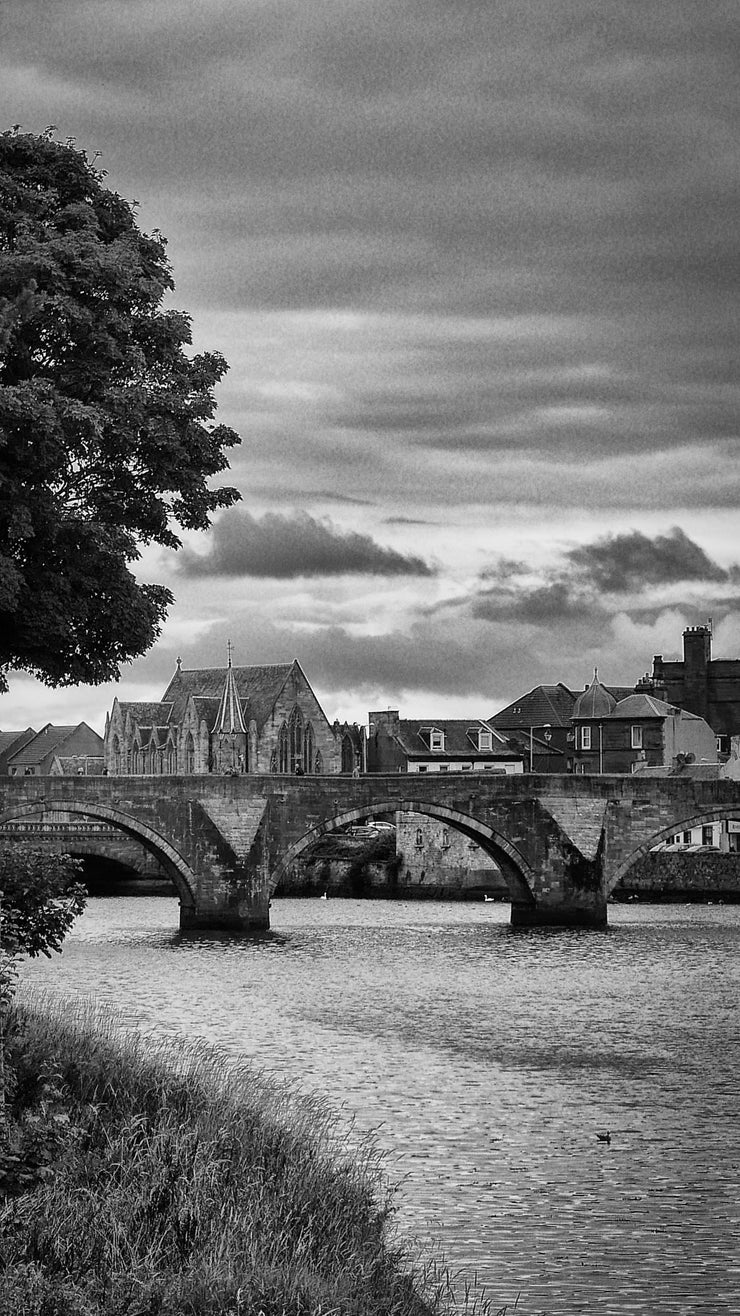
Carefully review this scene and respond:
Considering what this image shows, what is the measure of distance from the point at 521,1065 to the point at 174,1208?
17139 millimetres

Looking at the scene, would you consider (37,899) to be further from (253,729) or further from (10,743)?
(10,743)

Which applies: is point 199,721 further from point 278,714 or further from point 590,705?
point 590,705

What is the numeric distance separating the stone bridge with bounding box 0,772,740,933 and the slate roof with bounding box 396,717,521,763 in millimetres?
49381

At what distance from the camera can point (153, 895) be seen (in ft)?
300

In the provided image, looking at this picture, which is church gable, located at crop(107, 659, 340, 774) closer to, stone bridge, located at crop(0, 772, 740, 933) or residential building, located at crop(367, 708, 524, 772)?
residential building, located at crop(367, 708, 524, 772)

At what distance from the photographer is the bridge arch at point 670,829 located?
67.6m

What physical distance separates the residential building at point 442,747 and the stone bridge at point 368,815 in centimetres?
4877

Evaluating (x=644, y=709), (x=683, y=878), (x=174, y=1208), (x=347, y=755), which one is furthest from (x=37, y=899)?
(x=347, y=755)

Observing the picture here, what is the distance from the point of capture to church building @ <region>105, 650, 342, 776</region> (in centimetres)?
12120

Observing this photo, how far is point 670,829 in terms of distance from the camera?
224 feet

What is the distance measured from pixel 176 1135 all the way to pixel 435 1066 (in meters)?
14.5

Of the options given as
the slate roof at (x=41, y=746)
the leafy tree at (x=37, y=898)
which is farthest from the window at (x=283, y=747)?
the leafy tree at (x=37, y=898)

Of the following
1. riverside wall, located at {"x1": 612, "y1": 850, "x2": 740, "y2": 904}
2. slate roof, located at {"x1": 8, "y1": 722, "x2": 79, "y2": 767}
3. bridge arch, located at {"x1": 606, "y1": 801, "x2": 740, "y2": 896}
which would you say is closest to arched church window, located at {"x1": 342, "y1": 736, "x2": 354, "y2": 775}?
riverside wall, located at {"x1": 612, "y1": 850, "x2": 740, "y2": 904}

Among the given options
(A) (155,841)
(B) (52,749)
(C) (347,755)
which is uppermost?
(B) (52,749)
